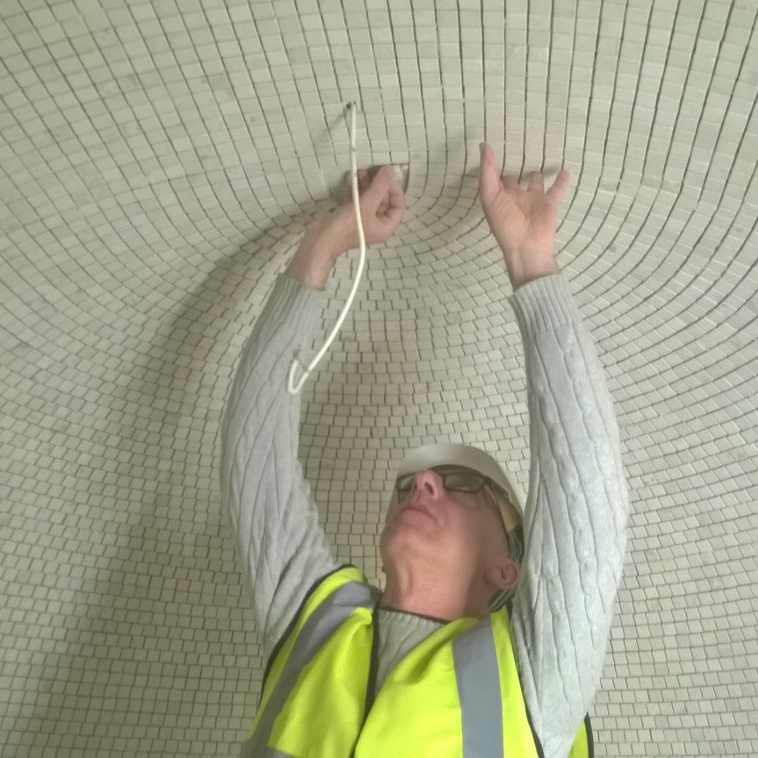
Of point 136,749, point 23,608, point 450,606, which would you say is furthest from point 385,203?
point 136,749

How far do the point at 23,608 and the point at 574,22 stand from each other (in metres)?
0.86

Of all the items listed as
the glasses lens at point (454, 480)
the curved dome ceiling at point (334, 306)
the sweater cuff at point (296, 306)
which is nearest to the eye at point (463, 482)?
the glasses lens at point (454, 480)

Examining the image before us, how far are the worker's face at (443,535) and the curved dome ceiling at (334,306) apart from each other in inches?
6.1

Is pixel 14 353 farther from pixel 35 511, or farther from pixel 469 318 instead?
pixel 469 318

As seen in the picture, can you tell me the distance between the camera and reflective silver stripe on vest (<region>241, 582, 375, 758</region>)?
71 cm

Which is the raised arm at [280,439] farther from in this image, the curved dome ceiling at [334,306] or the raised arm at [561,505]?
the raised arm at [561,505]

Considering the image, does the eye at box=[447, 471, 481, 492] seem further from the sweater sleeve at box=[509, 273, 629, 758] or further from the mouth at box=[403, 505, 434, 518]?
the sweater sleeve at box=[509, 273, 629, 758]

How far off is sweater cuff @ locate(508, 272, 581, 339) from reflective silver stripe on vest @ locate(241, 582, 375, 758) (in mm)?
314

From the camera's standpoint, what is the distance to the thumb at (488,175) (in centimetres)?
70

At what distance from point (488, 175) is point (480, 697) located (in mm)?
465

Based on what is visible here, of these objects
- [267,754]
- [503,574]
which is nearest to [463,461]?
[503,574]

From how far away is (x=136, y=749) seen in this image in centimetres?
97

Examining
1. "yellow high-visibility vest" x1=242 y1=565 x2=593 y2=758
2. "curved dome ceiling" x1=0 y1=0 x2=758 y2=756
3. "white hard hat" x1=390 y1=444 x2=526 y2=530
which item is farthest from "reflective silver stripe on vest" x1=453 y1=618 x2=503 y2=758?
"curved dome ceiling" x1=0 y1=0 x2=758 y2=756

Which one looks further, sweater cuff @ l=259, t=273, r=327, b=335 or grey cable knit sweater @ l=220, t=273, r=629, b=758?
sweater cuff @ l=259, t=273, r=327, b=335
